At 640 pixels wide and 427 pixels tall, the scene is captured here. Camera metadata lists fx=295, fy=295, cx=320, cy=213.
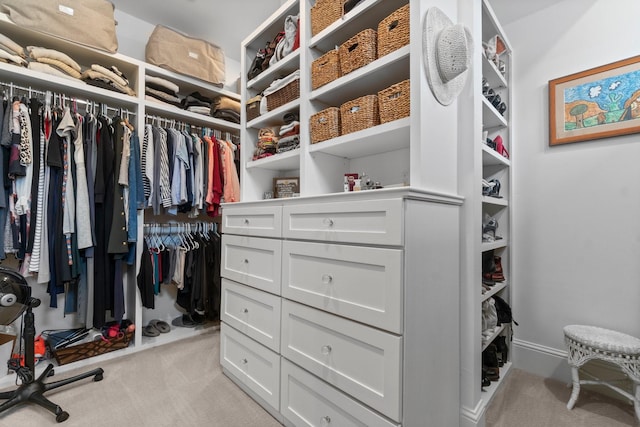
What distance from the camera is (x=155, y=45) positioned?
2.41m

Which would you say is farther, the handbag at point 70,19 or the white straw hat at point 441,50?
the handbag at point 70,19

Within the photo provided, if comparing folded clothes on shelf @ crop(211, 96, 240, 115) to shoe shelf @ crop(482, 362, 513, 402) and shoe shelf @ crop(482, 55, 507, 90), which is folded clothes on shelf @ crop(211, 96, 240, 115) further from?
shoe shelf @ crop(482, 362, 513, 402)

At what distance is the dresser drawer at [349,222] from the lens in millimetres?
1057

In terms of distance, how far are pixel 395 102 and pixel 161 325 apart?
8.61 feet

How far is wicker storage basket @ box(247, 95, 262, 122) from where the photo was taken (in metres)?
2.06

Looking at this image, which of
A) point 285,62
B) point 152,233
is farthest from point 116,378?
point 285,62

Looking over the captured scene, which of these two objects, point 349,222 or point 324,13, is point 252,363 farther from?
point 324,13

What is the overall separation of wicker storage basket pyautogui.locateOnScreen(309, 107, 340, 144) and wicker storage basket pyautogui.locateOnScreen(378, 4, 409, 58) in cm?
34

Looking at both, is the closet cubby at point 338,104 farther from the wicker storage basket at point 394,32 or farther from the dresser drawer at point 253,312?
the dresser drawer at point 253,312

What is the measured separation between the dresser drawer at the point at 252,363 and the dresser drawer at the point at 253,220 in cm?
63

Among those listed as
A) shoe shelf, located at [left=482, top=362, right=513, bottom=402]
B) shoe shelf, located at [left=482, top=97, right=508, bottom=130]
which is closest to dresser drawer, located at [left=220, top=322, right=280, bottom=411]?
shoe shelf, located at [left=482, top=362, right=513, bottom=402]

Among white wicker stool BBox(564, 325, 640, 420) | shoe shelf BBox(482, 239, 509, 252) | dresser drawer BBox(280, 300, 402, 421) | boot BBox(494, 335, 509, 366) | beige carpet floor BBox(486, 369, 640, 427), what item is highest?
shoe shelf BBox(482, 239, 509, 252)

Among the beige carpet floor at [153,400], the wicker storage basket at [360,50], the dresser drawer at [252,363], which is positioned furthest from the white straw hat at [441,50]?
the beige carpet floor at [153,400]

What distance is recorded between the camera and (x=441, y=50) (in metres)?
1.22
